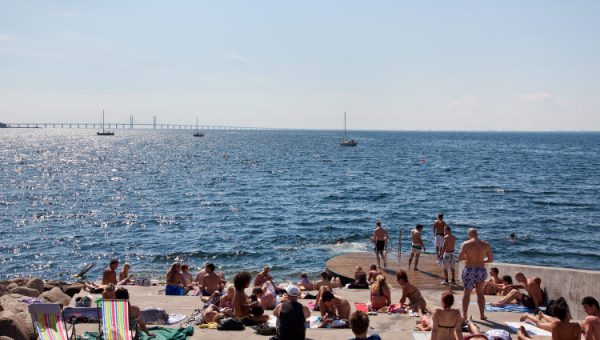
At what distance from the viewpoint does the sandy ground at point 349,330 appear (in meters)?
10.9

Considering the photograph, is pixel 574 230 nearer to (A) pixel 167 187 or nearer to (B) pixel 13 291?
(B) pixel 13 291

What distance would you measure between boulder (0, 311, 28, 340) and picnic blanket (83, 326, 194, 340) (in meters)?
1.14

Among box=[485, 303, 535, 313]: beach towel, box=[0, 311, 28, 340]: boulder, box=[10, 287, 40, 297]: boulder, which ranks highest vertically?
box=[0, 311, 28, 340]: boulder

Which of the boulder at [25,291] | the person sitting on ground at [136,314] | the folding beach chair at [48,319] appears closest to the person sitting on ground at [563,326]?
the person sitting on ground at [136,314]

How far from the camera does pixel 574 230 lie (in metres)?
36.3

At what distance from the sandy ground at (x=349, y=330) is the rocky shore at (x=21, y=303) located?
1.03 meters

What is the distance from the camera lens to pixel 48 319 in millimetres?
9859

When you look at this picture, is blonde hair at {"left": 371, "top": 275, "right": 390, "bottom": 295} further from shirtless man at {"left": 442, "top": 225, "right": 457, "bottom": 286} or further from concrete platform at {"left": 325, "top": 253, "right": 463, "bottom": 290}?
concrete platform at {"left": 325, "top": 253, "right": 463, "bottom": 290}

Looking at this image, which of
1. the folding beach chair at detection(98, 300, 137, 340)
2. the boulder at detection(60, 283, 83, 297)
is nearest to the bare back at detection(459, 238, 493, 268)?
the folding beach chair at detection(98, 300, 137, 340)

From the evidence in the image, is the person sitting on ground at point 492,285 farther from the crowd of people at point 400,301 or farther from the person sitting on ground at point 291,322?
the person sitting on ground at point 291,322

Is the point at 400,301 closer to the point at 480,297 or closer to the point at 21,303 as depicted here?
the point at 480,297

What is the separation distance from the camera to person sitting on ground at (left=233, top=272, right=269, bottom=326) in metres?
11.5

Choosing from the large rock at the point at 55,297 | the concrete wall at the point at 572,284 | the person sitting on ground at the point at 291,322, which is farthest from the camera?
the large rock at the point at 55,297

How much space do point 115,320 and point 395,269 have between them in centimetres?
1231
